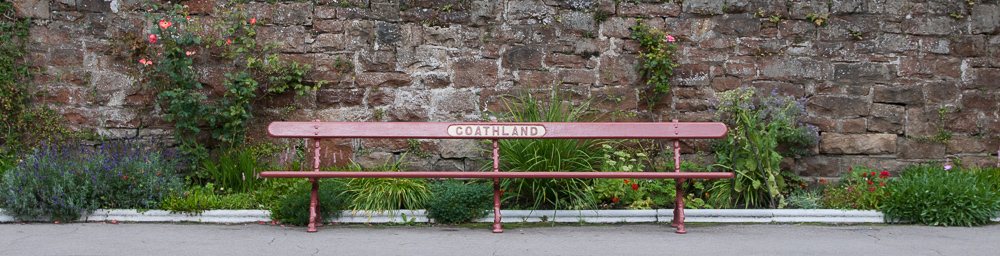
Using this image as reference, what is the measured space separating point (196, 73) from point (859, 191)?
16.7 ft

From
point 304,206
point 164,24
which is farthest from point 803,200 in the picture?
point 164,24

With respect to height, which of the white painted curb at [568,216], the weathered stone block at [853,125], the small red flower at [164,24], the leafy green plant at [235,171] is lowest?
the white painted curb at [568,216]

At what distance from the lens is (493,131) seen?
3938mm

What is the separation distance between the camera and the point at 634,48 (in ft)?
16.5

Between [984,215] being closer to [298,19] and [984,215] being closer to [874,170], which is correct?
[874,170]

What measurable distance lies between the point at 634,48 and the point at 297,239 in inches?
118

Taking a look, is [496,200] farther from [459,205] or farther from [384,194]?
[384,194]

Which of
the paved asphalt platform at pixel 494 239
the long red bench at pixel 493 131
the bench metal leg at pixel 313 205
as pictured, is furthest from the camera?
the long red bench at pixel 493 131

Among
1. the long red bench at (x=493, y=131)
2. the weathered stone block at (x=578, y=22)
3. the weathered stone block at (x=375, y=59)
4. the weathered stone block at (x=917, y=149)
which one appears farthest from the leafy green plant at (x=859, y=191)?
the weathered stone block at (x=375, y=59)

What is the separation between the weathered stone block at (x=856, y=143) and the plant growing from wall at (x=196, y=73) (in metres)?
4.16

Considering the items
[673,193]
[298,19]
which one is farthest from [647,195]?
[298,19]

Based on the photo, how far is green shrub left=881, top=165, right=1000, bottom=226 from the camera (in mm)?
4031

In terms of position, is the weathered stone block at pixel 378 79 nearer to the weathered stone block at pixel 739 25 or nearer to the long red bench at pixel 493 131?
the long red bench at pixel 493 131

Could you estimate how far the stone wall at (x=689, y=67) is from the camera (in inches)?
195
